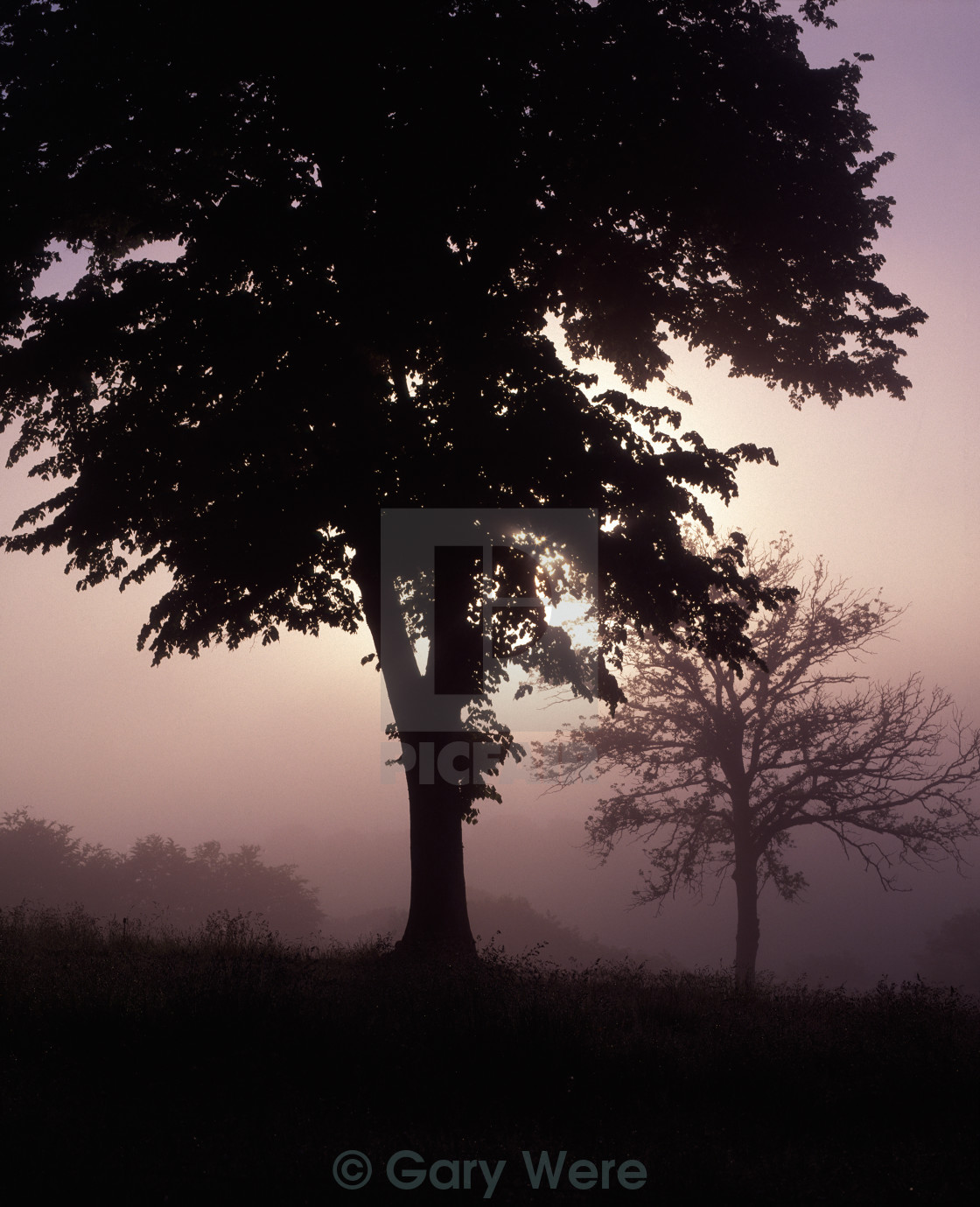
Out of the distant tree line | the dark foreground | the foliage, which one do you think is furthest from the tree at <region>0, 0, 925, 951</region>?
the distant tree line

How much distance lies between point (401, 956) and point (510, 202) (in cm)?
1161

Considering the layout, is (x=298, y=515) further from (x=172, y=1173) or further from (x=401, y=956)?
(x=172, y=1173)

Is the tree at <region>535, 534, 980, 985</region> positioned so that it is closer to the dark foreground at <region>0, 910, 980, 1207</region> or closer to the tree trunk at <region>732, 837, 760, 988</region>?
the tree trunk at <region>732, 837, 760, 988</region>

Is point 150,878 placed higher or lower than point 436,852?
lower

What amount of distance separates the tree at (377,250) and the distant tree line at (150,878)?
56042 mm

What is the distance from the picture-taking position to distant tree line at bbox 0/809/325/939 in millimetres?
60250

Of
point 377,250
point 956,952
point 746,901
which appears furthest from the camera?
point 956,952

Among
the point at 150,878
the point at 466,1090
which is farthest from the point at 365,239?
the point at 150,878

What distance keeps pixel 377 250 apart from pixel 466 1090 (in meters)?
10.8

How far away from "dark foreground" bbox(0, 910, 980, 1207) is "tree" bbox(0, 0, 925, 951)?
15.3 feet

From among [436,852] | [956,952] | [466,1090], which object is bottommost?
[956,952]

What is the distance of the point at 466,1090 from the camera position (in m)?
6.28

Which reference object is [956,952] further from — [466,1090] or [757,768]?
[466,1090]

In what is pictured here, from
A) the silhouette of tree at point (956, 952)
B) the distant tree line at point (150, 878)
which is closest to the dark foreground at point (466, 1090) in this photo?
the distant tree line at point (150, 878)
